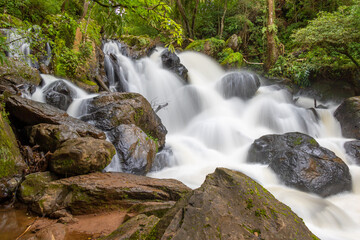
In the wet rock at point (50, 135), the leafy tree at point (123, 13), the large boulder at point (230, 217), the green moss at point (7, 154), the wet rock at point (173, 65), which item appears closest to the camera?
the large boulder at point (230, 217)

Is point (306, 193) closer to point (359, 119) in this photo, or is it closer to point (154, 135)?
point (154, 135)

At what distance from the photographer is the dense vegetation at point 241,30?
4.99 metres

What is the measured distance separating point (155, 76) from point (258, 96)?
579 centimetres

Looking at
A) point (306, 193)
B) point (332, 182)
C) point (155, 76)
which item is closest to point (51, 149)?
point (306, 193)

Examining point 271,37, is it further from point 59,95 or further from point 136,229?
point 136,229

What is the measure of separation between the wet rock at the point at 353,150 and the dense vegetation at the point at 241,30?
183 inches

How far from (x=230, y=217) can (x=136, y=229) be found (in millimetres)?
890

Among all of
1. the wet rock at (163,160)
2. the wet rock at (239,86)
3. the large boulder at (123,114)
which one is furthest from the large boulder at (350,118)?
the large boulder at (123,114)

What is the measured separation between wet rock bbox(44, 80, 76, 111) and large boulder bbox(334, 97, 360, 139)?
1027 cm

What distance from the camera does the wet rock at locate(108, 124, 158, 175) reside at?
4562mm

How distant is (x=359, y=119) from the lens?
24.2 ft

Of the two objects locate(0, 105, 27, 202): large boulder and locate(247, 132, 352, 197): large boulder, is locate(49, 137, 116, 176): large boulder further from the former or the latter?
locate(247, 132, 352, 197): large boulder

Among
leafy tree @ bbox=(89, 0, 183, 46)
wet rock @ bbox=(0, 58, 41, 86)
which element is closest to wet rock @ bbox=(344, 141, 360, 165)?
Result: leafy tree @ bbox=(89, 0, 183, 46)

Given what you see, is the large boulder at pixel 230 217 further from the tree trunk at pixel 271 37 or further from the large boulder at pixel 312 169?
the tree trunk at pixel 271 37
